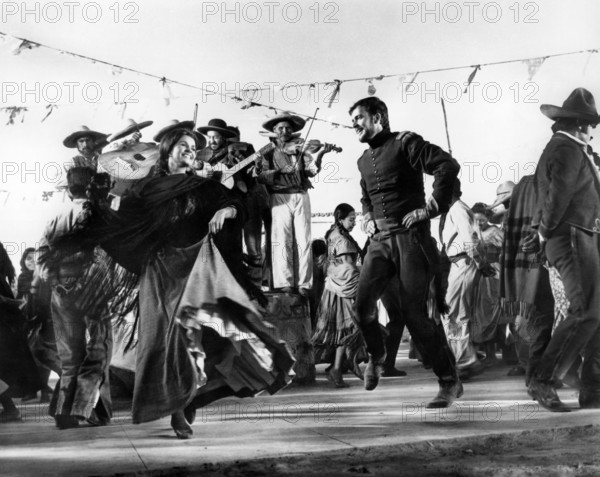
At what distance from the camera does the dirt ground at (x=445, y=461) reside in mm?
5578

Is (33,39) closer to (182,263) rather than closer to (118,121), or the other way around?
(118,121)

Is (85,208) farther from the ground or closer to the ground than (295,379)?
farther from the ground

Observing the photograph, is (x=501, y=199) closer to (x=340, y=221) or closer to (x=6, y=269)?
(x=340, y=221)

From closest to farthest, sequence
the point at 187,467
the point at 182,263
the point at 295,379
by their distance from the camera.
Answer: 1. the point at 187,467
2. the point at 182,263
3. the point at 295,379

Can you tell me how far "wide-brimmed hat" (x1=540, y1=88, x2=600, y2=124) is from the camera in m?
6.76

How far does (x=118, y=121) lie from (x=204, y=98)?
635 millimetres

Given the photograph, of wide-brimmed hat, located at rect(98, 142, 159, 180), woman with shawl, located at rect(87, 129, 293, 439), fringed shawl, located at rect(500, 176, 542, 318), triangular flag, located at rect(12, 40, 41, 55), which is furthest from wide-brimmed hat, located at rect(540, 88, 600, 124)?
triangular flag, located at rect(12, 40, 41, 55)

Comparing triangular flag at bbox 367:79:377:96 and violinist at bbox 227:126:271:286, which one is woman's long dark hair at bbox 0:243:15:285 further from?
triangular flag at bbox 367:79:377:96

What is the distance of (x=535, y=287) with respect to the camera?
6750 millimetres

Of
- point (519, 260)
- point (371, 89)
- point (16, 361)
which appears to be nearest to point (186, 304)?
point (16, 361)

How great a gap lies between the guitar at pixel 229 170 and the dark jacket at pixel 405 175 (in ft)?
2.43

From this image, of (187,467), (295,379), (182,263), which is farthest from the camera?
(295,379)

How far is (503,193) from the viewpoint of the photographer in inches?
270

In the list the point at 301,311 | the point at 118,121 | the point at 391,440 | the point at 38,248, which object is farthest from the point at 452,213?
the point at 38,248
